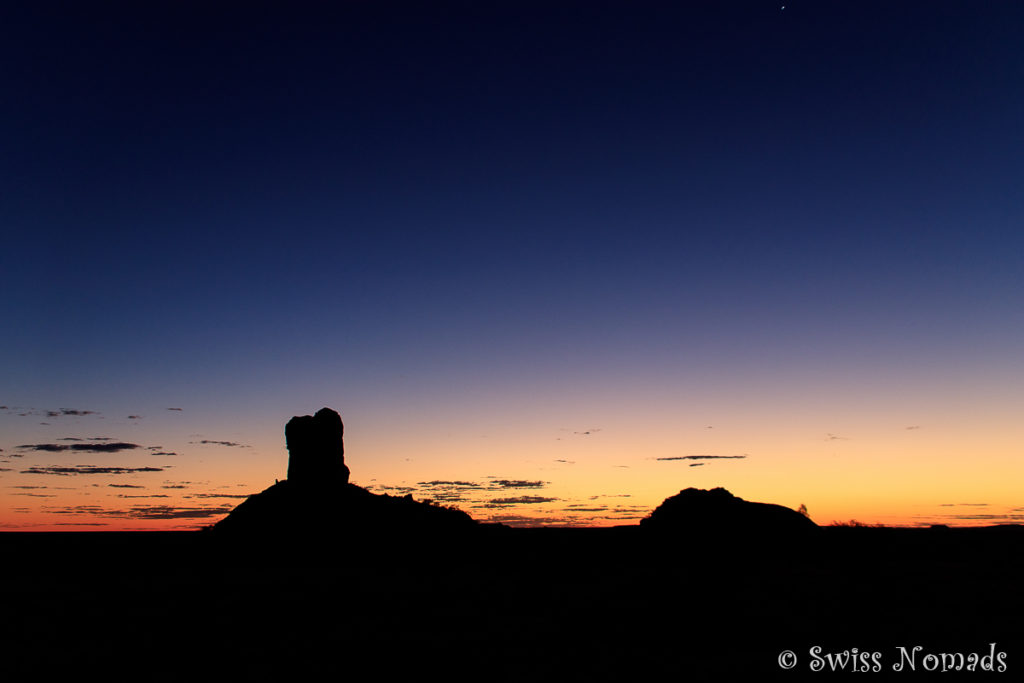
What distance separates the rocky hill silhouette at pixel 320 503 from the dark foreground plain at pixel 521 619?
1050 centimetres

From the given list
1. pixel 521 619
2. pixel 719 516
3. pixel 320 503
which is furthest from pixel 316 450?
pixel 521 619

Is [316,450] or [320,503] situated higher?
[316,450]

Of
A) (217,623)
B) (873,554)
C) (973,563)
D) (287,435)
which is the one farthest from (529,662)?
(287,435)

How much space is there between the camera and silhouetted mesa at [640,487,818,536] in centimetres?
4591

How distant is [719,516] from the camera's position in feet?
155

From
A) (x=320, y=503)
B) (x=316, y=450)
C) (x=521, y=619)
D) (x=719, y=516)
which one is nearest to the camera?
(x=521, y=619)

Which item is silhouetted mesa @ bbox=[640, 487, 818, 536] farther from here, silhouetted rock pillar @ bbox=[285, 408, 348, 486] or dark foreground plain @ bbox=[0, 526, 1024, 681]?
silhouetted rock pillar @ bbox=[285, 408, 348, 486]

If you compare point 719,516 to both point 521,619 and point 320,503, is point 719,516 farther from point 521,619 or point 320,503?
point 521,619

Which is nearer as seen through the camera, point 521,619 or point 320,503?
point 521,619

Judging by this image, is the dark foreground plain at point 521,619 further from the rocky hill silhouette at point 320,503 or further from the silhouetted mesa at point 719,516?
the rocky hill silhouette at point 320,503

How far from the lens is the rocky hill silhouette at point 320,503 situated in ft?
155

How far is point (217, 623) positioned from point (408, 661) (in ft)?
26.2

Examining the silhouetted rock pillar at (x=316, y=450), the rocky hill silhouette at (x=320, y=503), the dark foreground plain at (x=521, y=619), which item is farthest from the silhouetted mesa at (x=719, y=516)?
the silhouetted rock pillar at (x=316, y=450)

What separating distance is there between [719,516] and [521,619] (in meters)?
33.2
